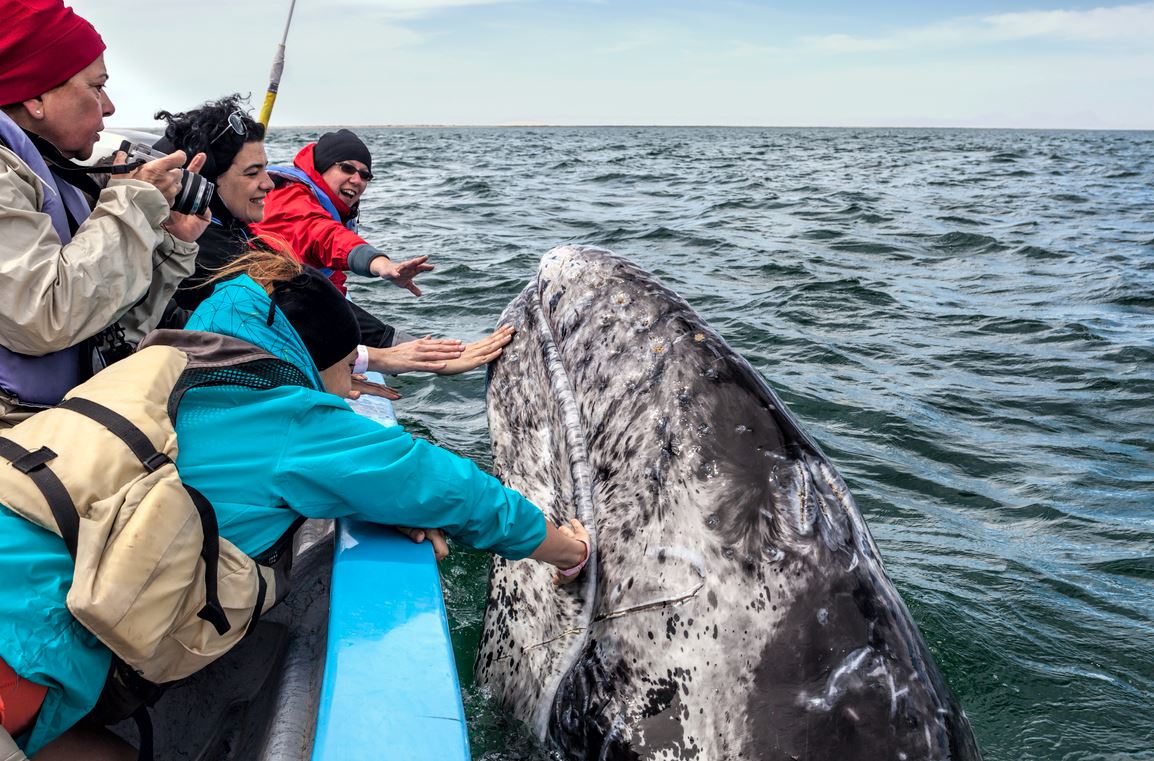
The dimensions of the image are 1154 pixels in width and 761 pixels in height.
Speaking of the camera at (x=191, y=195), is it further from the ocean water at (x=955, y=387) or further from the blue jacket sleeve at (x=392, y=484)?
the ocean water at (x=955, y=387)

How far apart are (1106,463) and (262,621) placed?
225 inches

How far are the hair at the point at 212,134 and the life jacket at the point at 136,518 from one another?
8.53ft

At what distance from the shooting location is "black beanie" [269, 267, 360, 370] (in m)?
2.99

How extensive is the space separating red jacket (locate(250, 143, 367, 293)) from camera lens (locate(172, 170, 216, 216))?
2403mm

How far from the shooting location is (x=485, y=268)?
497 inches

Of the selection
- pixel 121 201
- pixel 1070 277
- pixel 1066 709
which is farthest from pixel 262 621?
pixel 1070 277

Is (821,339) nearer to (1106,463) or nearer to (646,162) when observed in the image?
(1106,463)

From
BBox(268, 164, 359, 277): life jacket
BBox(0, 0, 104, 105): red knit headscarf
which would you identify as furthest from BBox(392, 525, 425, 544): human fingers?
BBox(268, 164, 359, 277): life jacket

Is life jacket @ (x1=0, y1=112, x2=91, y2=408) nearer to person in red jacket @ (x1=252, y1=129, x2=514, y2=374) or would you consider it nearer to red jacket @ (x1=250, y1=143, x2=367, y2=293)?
person in red jacket @ (x1=252, y1=129, x2=514, y2=374)

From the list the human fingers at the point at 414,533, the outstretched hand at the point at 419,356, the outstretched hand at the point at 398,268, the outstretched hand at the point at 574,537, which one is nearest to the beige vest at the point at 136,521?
the human fingers at the point at 414,533

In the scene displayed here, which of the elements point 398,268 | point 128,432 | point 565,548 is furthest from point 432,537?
point 398,268

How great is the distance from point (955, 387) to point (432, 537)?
610 centimetres

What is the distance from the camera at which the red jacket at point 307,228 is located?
598 centimetres

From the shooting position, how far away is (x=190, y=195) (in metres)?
3.46
